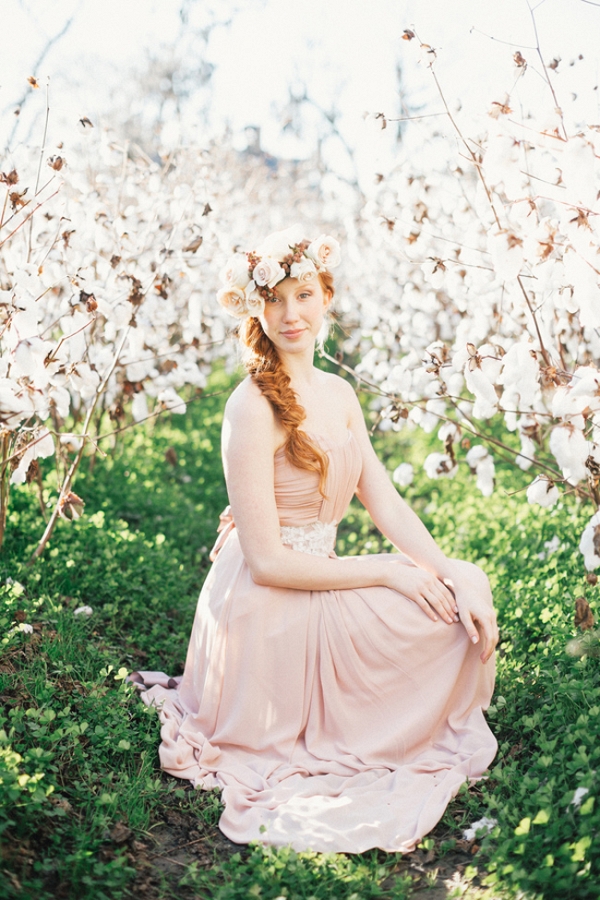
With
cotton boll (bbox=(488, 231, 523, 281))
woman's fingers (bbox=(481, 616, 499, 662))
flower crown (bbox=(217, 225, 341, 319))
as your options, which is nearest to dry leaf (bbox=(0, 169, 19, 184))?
flower crown (bbox=(217, 225, 341, 319))

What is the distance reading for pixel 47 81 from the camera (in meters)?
3.16

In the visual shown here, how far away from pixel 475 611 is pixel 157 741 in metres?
1.15

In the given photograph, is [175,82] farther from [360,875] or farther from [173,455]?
[360,875]

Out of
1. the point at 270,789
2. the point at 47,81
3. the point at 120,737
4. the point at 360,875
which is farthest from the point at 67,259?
the point at 360,875

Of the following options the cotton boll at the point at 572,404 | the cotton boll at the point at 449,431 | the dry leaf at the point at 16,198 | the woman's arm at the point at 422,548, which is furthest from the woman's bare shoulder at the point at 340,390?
the dry leaf at the point at 16,198

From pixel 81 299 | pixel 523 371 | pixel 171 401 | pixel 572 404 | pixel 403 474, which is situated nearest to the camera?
pixel 572 404

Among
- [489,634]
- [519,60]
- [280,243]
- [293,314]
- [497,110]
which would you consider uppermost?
[519,60]

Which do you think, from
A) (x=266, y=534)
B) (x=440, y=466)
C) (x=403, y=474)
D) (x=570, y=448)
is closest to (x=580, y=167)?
(x=570, y=448)

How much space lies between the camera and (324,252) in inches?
106

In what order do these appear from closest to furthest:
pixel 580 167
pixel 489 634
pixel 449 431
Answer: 1. pixel 580 167
2. pixel 489 634
3. pixel 449 431

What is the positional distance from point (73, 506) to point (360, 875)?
160cm

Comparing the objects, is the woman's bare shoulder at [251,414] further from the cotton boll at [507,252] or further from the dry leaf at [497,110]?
the dry leaf at [497,110]

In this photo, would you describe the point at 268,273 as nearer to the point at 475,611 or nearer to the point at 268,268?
the point at 268,268

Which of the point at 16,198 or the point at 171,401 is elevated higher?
the point at 16,198
